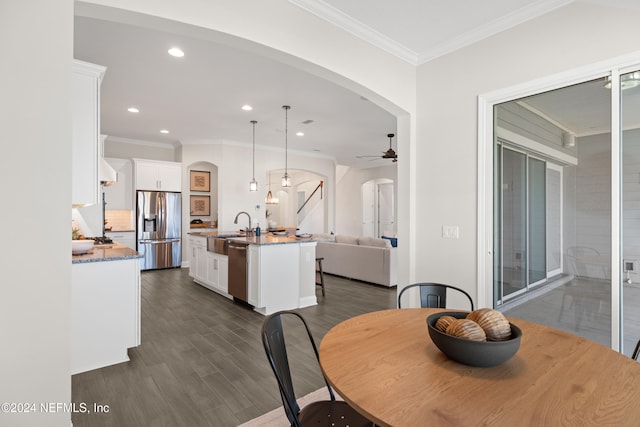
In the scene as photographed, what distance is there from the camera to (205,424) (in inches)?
78.0

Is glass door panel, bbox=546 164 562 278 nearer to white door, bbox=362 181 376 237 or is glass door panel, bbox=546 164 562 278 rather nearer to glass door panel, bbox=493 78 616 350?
glass door panel, bbox=493 78 616 350

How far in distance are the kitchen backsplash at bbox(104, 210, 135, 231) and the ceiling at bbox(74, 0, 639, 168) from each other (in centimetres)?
169

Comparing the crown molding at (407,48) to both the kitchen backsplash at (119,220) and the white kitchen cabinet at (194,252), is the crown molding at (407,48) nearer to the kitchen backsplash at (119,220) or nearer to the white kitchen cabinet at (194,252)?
the white kitchen cabinet at (194,252)

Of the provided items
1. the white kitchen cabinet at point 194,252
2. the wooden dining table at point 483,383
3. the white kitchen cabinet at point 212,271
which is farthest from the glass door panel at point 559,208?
the white kitchen cabinet at point 194,252

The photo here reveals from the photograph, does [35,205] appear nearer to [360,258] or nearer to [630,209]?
[630,209]

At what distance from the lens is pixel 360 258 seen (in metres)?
5.99

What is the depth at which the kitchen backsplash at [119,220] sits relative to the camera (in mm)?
6969

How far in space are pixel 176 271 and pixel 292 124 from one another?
4.10 metres

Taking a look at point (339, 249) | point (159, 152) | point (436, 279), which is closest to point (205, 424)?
point (436, 279)

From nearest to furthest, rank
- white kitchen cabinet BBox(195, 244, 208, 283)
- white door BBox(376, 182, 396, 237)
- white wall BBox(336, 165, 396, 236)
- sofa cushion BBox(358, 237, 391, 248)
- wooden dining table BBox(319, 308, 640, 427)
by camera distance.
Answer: wooden dining table BBox(319, 308, 640, 427), white kitchen cabinet BBox(195, 244, 208, 283), sofa cushion BBox(358, 237, 391, 248), white door BBox(376, 182, 396, 237), white wall BBox(336, 165, 396, 236)

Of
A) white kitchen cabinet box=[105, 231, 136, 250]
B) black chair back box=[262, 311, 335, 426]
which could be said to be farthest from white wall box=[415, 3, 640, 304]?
white kitchen cabinet box=[105, 231, 136, 250]

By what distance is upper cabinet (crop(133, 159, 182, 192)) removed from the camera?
688 centimetres

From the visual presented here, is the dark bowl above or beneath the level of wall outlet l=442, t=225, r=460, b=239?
beneath

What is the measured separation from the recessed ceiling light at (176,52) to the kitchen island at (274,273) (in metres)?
2.31
